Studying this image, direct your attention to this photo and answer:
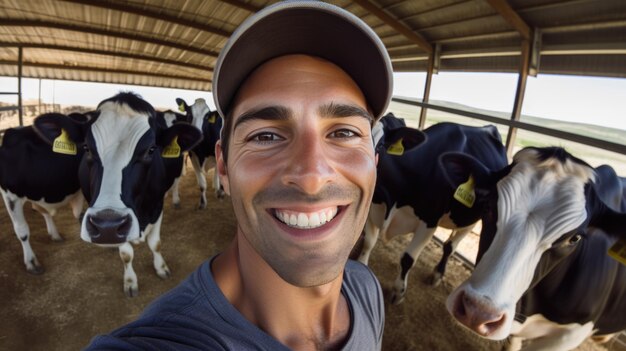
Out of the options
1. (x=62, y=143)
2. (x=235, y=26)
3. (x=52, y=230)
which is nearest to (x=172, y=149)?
(x=62, y=143)

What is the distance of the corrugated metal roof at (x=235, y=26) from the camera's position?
4.05 m

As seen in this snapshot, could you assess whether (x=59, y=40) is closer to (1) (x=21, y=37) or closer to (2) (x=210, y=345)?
(1) (x=21, y=37)

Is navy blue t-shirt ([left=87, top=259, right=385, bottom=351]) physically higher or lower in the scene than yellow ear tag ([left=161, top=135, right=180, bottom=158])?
lower

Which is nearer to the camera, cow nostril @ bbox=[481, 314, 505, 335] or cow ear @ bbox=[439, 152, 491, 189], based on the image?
cow nostril @ bbox=[481, 314, 505, 335]

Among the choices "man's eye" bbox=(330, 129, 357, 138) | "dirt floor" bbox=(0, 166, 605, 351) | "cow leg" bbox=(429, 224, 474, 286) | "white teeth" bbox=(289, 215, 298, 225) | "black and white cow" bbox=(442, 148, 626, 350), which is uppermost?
"man's eye" bbox=(330, 129, 357, 138)

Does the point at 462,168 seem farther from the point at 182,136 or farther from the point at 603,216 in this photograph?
the point at 182,136

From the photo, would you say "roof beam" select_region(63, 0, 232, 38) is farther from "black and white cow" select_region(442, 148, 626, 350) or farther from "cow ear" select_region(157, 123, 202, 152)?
"black and white cow" select_region(442, 148, 626, 350)

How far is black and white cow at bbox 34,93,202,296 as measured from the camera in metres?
2.37

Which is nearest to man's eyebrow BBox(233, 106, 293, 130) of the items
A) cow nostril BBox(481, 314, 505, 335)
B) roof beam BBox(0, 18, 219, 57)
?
cow nostril BBox(481, 314, 505, 335)

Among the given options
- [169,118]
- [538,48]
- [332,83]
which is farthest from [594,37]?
[169,118]

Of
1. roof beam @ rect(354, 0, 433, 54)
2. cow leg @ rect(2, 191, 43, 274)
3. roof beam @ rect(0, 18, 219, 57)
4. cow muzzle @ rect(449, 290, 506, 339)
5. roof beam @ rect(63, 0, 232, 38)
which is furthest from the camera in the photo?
roof beam @ rect(0, 18, 219, 57)

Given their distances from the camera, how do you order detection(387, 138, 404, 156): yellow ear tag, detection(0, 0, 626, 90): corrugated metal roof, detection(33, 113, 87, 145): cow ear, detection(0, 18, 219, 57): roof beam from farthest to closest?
detection(0, 18, 219, 57): roof beam → detection(0, 0, 626, 90): corrugated metal roof → detection(387, 138, 404, 156): yellow ear tag → detection(33, 113, 87, 145): cow ear

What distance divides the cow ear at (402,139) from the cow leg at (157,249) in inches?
121

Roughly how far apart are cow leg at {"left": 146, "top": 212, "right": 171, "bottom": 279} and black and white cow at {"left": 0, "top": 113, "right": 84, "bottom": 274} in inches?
48.6
